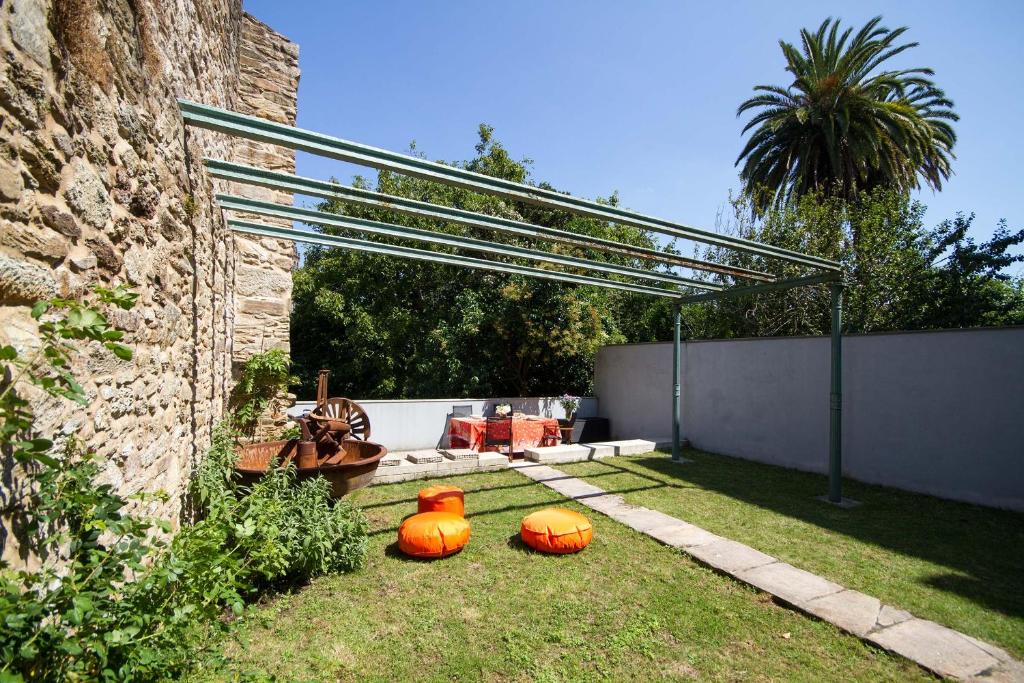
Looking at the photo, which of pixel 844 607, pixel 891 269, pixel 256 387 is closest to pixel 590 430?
pixel 891 269

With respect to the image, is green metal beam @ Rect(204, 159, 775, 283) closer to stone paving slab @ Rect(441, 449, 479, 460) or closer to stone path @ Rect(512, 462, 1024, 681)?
stone path @ Rect(512, 462, 1024, 681)

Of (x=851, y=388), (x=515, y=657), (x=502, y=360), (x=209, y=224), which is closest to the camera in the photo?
(x=515, y=657)

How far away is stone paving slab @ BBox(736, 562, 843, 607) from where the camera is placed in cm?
362

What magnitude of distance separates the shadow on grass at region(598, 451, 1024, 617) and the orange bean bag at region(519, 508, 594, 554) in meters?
2.68

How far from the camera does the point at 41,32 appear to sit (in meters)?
1.49

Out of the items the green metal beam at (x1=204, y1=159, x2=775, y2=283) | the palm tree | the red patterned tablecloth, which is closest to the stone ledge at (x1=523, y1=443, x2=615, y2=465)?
the red patterned tablecloth

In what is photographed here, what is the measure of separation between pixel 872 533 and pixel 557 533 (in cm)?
330

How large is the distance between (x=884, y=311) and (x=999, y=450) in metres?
6.31

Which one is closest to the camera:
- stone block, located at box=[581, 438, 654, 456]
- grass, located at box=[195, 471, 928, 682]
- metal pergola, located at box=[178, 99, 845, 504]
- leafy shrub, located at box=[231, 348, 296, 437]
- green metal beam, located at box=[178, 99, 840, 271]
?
grass, located at box=[195, 471, 928, 682]

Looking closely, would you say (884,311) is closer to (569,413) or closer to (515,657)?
(569,413)

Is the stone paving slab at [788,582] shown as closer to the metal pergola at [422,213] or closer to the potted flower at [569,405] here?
the metal pergola at [422,213]

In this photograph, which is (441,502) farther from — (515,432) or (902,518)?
(902,518)

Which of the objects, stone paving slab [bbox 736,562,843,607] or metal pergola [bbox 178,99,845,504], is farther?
stone paving slab [bbox 736,562,843,607]

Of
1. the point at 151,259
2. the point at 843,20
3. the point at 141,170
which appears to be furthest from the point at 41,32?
the point at 843,20
